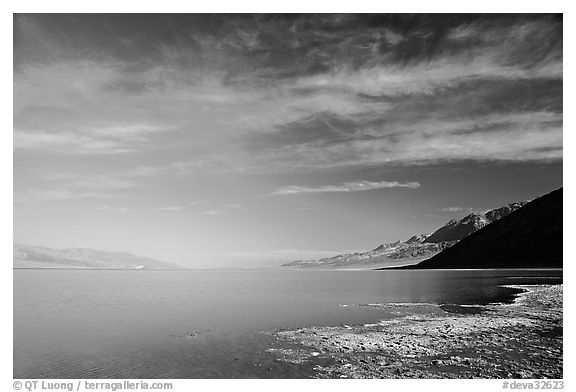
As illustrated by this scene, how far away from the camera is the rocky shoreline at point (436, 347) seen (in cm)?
1639

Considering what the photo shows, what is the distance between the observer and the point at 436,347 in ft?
65.0

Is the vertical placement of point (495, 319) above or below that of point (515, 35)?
below

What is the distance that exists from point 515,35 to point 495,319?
61.8 ft

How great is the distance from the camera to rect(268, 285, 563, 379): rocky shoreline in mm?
16391
